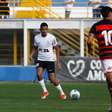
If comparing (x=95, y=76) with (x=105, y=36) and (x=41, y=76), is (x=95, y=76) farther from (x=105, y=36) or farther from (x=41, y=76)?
(x=105, y=36)

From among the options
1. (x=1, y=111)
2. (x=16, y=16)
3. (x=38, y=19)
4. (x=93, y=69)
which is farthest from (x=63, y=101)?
(x=16, y=16)

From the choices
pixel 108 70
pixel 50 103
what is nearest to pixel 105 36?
pixel 108 70

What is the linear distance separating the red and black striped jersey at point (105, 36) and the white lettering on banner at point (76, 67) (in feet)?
53.1

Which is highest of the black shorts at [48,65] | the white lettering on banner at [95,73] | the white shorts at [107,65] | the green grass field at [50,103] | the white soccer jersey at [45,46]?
the white soccer jersey at [45,46]

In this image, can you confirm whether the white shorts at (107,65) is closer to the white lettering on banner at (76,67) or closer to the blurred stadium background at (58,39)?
the blurred stadium background at (58,39)

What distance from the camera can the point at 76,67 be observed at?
30.6 metres

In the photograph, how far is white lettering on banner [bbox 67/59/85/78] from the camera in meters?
30.4

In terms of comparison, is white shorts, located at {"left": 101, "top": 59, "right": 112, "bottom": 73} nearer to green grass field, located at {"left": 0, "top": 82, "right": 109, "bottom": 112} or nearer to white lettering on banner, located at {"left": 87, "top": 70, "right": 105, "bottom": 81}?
green grass field, located at {"left": 0, "top": 82, "right": 109, "bottom": 112}

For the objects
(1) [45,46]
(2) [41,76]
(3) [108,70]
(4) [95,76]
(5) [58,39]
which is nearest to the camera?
(3) [108,70]

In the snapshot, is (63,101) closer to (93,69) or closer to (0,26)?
(93,69)

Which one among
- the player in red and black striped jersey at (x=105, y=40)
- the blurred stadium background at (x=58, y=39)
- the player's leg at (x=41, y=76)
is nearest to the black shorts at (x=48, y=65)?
the player's leg at (x=41, y=76)

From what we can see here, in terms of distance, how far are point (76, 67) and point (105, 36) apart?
1644cm

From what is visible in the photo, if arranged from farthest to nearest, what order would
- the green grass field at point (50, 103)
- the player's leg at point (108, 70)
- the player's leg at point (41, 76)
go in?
the player's leg at point (41, 76)
the green grass field at point (50, 103)
the player's leg at point (108, 70)

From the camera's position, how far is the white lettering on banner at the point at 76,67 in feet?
99.8
